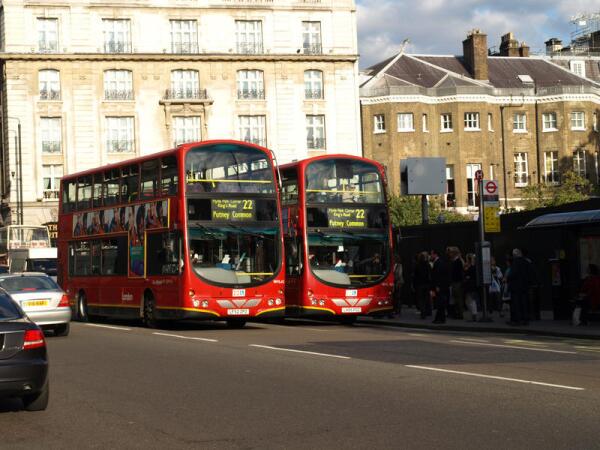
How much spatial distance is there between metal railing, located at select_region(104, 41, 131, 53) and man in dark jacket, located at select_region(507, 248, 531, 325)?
158 feet

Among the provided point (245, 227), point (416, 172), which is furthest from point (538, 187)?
point (245, 227)

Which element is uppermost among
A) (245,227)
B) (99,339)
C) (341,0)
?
(341,0)

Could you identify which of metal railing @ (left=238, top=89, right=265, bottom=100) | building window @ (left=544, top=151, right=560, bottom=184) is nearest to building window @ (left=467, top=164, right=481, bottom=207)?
building window @ (left=544, top=151, right=560, bottom=184)

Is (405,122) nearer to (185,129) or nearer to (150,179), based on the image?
(185,129)

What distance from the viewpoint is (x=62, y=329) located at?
2433cm

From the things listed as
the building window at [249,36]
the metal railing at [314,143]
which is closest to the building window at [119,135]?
the building window at [249,36]

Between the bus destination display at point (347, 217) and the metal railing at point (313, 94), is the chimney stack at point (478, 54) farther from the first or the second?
the bus destination display at point (347, 217)

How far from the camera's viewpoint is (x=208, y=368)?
15914mm

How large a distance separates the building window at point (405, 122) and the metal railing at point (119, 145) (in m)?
18.4

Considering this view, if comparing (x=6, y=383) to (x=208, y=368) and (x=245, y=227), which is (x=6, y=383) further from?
(x=245, y=227)

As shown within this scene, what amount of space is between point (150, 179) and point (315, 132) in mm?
45714

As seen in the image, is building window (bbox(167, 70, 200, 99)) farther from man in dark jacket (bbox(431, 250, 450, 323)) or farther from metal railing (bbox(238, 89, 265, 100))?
man in dark jacket (bbox(431, 250, 450, 323))

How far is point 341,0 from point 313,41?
3294mm

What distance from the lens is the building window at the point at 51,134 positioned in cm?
6750
